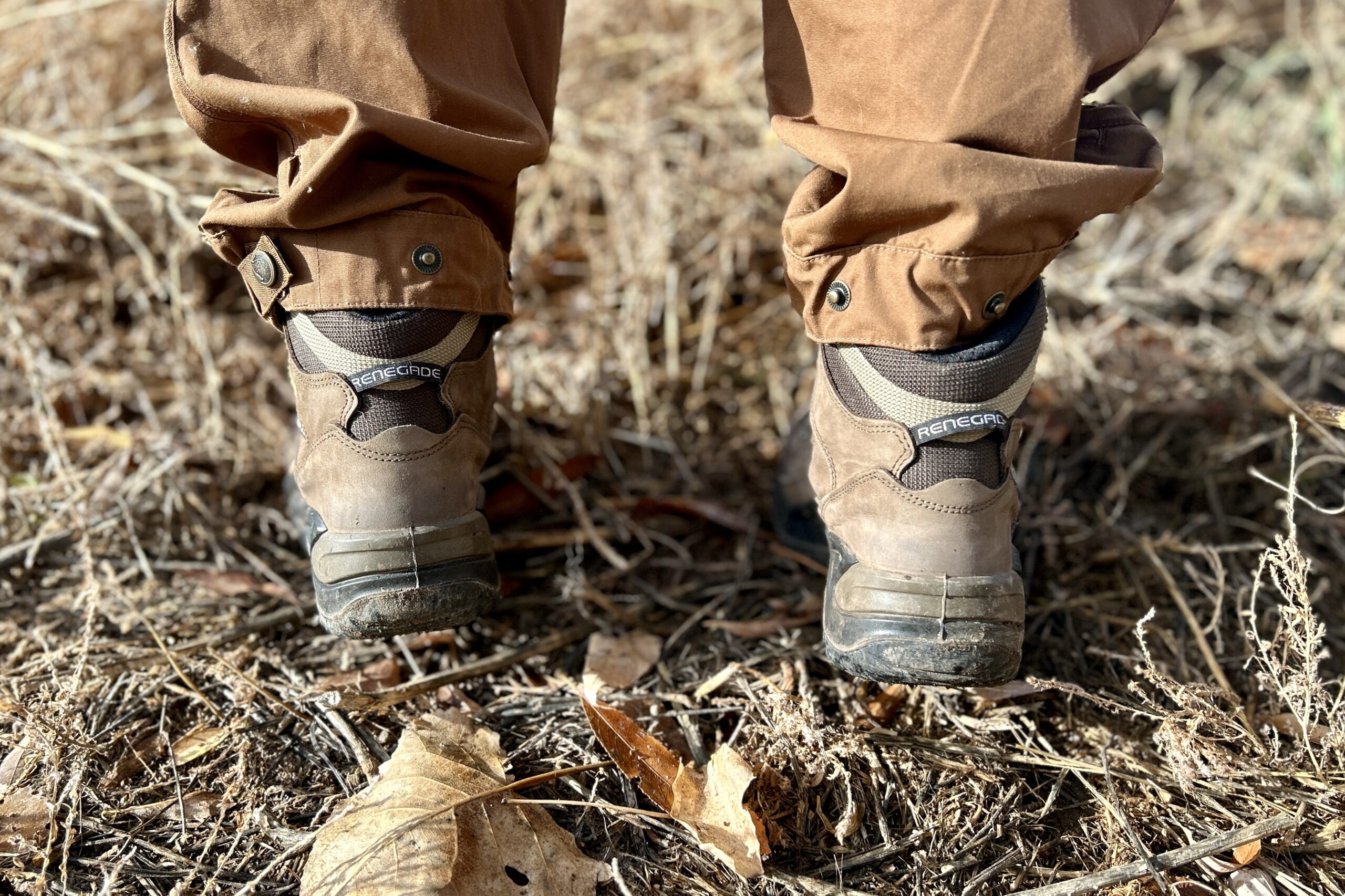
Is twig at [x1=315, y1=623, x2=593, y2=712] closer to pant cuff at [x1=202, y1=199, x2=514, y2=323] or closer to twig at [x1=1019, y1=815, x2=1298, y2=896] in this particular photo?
pant cuff at [x1=202, y1=199, x2=514, y2=323]

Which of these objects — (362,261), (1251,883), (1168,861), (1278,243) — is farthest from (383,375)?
(1278,243)

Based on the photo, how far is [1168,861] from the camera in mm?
1119

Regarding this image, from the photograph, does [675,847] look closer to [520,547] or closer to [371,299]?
[520,547]

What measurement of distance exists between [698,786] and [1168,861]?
0.57 m

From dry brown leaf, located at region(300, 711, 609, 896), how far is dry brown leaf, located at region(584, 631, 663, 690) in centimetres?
24

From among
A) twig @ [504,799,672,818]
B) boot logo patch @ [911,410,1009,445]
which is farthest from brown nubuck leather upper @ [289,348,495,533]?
boot logo patch @ [911,410,1009,445]

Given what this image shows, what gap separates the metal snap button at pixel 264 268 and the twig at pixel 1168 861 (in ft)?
3.86

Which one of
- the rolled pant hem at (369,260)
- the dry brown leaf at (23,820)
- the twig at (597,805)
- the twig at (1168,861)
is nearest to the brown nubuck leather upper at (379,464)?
the rolled pant hem at (369,260)

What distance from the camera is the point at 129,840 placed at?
113 cm

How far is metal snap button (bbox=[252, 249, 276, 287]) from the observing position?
1.17 meters

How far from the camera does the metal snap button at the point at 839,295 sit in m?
1.17

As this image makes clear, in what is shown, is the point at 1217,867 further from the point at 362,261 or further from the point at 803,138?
the point at 362,261

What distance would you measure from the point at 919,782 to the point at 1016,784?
0.43 feet

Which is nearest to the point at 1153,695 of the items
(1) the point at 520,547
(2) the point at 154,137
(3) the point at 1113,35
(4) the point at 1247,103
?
(3) the point at 1113,35
